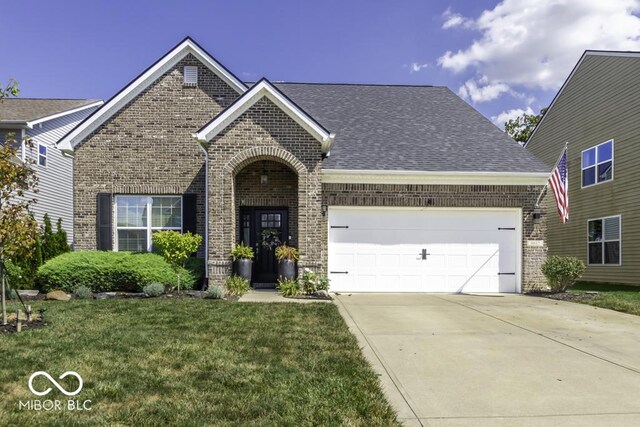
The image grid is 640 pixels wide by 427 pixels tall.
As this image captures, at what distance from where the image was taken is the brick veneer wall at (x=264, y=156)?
11.2 m

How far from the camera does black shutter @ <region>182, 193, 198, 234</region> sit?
12859 millimetres

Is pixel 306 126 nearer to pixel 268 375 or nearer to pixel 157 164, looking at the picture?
pixel 157 164

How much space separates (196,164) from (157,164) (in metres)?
1.10

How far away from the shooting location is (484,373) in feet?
16.8

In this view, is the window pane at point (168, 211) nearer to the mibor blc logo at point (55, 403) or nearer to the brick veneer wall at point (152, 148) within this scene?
the brick veneer wall at point (152, 148)

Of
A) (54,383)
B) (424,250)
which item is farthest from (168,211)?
(54,383)

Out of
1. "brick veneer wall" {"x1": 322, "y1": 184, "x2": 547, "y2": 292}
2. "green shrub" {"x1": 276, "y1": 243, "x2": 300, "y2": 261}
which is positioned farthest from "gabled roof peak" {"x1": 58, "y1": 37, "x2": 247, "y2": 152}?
"green shrub" {"x1": 276, "y1": 243, "x2": 300, "y2": 261}

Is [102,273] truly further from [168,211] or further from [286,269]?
[286,269]

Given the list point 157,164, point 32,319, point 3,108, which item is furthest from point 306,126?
point 3,108

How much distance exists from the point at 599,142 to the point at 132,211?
55.1 ft

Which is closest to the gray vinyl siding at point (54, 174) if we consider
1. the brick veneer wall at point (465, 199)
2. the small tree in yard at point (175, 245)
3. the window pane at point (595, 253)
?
the small tree in yard at point (175, 245)

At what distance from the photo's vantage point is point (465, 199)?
40.5 ft

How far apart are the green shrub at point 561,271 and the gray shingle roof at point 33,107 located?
1841 cm

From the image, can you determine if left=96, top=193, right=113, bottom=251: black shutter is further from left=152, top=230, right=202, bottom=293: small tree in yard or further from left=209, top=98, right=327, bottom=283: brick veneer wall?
left=209, top=98, right=327, bottom=283: brick veneer wall
